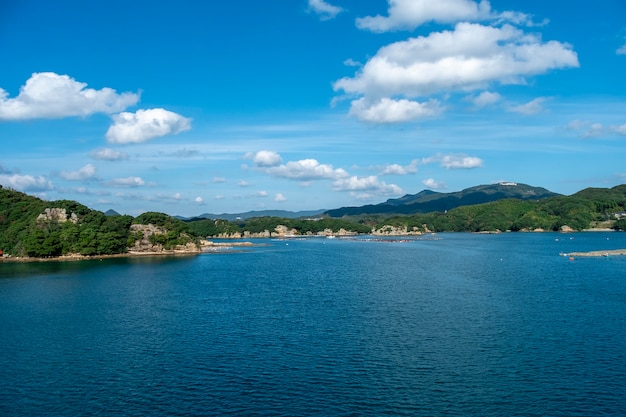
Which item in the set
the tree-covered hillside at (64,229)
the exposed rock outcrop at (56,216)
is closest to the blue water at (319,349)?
the tree-covered hillside at (64,229)

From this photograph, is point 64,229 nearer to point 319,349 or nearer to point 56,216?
point 56,216

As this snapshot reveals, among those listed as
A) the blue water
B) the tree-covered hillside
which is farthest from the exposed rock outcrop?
the blue water

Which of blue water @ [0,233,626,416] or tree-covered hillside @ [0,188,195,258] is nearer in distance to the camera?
blue water @ [0,233,626,416]

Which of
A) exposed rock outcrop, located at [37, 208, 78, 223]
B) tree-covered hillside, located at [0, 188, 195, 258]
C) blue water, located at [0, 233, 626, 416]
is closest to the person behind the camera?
blue water, located at [0, 233, 626, 416]

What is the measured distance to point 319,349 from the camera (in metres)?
31.9

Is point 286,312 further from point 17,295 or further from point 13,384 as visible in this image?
point 17,295

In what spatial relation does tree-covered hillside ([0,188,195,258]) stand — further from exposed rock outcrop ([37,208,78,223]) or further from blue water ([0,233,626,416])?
blue water ([0,233,626,416])

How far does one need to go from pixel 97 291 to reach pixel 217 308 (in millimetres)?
19967

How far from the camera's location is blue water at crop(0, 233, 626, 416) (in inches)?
939

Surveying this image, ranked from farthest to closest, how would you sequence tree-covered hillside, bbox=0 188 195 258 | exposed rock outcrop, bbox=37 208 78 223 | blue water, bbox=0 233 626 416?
1. exposed rock outcrop, bbox=37 208 78 223
2. tree-covered hillside, bbox=0 188 195 258
3. blue water, bbox=0 233 626 416

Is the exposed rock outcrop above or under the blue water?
above

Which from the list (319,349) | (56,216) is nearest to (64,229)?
(56,216)

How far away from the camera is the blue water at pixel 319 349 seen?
23.8m

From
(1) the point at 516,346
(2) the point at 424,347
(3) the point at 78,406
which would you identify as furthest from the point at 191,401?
(1) the point at 516,346
